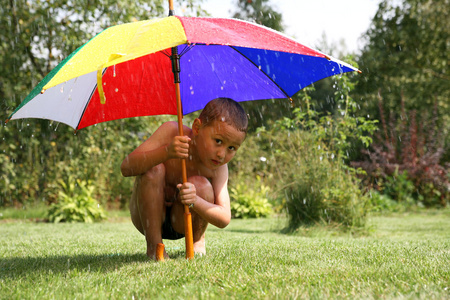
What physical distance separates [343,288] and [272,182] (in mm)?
8473

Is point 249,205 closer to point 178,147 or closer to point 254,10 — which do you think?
point 178,147

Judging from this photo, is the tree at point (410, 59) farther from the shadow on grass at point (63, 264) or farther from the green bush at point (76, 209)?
the shadow on grass at point (63, 264)

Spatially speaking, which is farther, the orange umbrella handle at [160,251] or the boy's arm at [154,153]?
the orange umbrella handle at [160,251]

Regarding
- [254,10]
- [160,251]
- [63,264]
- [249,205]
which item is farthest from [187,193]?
[254,10]

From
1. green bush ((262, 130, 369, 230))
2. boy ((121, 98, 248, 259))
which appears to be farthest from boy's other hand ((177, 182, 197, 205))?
green bush ((262, 130, 369, 230))

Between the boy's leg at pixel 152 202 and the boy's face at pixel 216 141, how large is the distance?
313 millimetres

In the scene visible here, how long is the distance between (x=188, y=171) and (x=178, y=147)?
39 centimetres

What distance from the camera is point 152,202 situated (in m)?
2.75

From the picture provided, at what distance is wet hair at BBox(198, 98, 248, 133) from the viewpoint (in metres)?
2.64

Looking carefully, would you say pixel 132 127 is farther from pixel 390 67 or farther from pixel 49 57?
pixel 390 67

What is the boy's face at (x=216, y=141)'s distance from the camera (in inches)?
104

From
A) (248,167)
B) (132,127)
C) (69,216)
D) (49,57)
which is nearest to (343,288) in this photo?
(69,216)

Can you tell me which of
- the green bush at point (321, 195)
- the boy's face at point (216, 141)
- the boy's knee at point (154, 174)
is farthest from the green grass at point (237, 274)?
the green bush at point (321, 195)

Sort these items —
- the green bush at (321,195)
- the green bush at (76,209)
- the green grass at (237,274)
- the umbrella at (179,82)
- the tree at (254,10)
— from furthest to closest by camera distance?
the tree at (254,10) < the green bush at (76,209) < the green bush at (321,195) < the umbrella at (179,82) < the green grass at (237,274)
